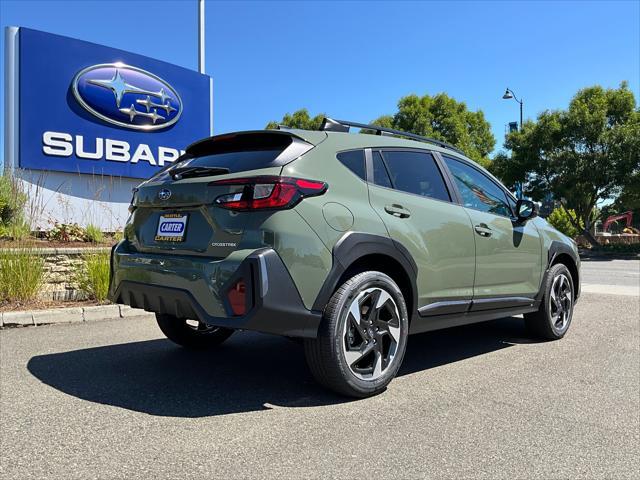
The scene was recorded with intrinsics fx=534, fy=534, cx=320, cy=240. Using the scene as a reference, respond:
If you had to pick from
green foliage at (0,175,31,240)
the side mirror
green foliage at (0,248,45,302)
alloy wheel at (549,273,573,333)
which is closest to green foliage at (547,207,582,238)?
alloy wheel at (549,273,573,333)

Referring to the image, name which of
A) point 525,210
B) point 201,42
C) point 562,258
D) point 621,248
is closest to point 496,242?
point 525,210

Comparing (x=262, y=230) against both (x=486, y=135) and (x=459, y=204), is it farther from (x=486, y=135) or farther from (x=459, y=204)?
(x=486, y=135)

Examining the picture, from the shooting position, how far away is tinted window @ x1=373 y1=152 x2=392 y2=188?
151 inches

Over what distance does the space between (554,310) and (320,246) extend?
3.38 meters

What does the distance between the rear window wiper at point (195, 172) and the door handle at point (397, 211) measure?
1136 millimetres

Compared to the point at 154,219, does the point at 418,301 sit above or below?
below

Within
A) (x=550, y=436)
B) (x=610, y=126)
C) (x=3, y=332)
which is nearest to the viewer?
(x=550, y=436)

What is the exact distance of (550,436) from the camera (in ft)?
9.61

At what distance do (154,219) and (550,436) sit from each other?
2.83 meters

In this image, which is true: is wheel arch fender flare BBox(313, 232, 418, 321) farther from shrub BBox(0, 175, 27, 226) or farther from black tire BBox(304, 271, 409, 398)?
shrub BBox(0, 175, 27, 226)

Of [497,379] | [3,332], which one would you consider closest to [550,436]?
[497,379]

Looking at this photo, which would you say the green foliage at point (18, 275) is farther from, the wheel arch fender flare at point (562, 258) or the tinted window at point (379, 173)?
the wheel arch fender flare at point (562, 258)

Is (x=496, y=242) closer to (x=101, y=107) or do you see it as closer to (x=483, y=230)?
(x=483, y=230)

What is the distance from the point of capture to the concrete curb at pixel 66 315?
5.85m
